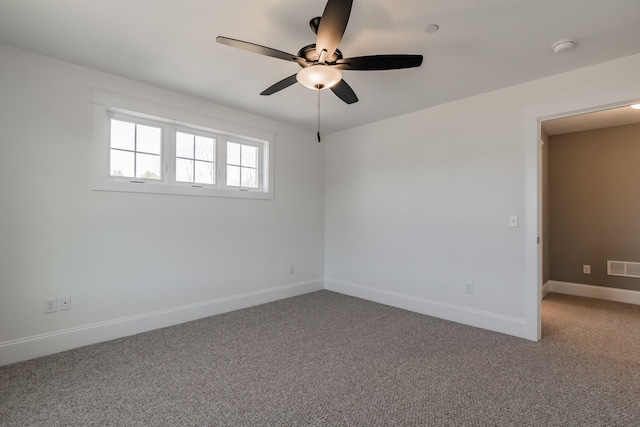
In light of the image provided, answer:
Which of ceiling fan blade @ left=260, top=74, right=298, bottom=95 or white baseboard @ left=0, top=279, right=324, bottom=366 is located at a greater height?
ceiling fan blade @ left=260, top=74, right=298, bottom=95

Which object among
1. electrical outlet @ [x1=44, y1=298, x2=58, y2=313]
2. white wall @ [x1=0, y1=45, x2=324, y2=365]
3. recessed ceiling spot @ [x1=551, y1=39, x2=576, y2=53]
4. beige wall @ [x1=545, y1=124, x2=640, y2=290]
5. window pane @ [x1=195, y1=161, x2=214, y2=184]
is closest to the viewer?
recessed ceiling spot @ [x1=551, y1=39, x2=576, y2=53]

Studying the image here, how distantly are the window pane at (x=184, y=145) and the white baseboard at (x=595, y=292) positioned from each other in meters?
5.35

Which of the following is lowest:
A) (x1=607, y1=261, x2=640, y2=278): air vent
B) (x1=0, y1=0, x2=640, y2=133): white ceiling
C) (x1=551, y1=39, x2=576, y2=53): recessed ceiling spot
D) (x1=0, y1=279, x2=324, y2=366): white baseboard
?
(x1=0, y1=279, x2=324, y2=366): white baseboard

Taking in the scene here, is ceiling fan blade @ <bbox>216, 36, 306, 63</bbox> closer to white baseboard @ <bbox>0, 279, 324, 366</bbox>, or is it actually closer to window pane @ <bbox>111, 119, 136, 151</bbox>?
window pane @ <bbox>111, 119, 136, 151</bbox>

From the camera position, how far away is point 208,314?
11.6 feet

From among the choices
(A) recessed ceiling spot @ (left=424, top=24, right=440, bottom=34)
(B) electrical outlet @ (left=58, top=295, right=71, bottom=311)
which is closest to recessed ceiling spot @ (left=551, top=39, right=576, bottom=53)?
(A) recessed ceiling spot @ (left=424, top=24, right=440, bottom=34)

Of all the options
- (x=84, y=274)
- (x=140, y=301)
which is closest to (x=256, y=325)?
(x=140, y=301)

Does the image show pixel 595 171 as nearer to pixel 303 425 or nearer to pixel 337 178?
pixel 337 178

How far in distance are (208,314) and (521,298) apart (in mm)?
3280

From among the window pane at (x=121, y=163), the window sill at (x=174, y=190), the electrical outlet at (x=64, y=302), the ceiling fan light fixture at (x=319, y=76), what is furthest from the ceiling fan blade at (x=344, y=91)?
the electrical outlet at (x=64, y=302)

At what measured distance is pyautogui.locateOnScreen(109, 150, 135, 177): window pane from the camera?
2977 millimetres

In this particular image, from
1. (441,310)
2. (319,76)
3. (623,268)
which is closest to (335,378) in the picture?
(441,310)

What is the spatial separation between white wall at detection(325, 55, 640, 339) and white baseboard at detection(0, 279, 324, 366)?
1.42 meters

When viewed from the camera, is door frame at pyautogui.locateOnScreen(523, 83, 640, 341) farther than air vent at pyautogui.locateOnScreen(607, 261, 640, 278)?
No
